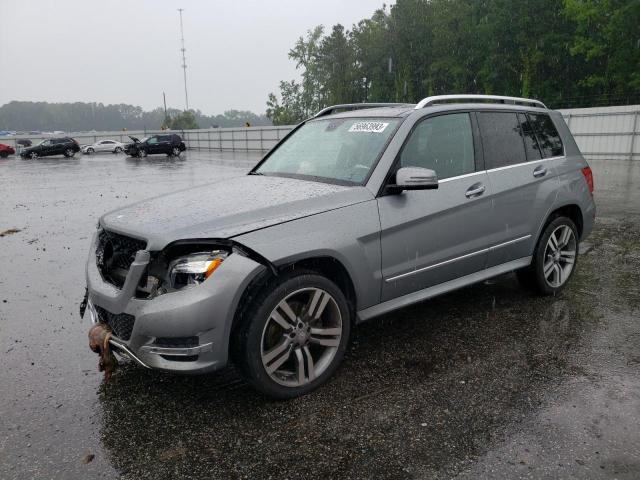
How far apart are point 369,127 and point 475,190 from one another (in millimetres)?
955

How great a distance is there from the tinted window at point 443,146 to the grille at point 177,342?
1.92 metres

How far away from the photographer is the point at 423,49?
69750 mm

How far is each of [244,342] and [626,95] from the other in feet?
174

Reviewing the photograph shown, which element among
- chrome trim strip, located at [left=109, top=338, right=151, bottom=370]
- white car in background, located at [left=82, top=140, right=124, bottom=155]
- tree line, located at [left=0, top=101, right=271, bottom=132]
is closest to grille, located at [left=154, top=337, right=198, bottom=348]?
chrome trim strip, located at [left=109, top=338, right=151, bottom=370]

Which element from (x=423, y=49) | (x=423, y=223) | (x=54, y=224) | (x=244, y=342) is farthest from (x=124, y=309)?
(x=423, y=49)

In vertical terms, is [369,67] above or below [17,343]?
above

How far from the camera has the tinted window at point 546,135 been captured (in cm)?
495

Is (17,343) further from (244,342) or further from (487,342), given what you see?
(487,342)

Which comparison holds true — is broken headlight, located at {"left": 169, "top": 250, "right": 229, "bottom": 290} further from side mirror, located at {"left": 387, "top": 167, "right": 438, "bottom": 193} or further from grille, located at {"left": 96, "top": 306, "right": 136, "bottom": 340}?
side mirror, located at {"left": 387, "top": 167, "right": 438, "bottom": 193}

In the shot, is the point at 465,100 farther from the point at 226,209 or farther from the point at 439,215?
the point at 226,209

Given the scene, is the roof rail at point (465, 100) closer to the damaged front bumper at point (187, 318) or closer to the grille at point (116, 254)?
the damaged front bumper at point (187, 318)

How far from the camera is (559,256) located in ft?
16.5

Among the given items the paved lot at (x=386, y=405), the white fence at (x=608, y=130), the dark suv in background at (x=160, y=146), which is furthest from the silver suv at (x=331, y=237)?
the dark suv in background at (x=160, y=146)

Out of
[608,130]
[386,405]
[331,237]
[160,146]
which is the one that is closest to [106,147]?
[160,146]
